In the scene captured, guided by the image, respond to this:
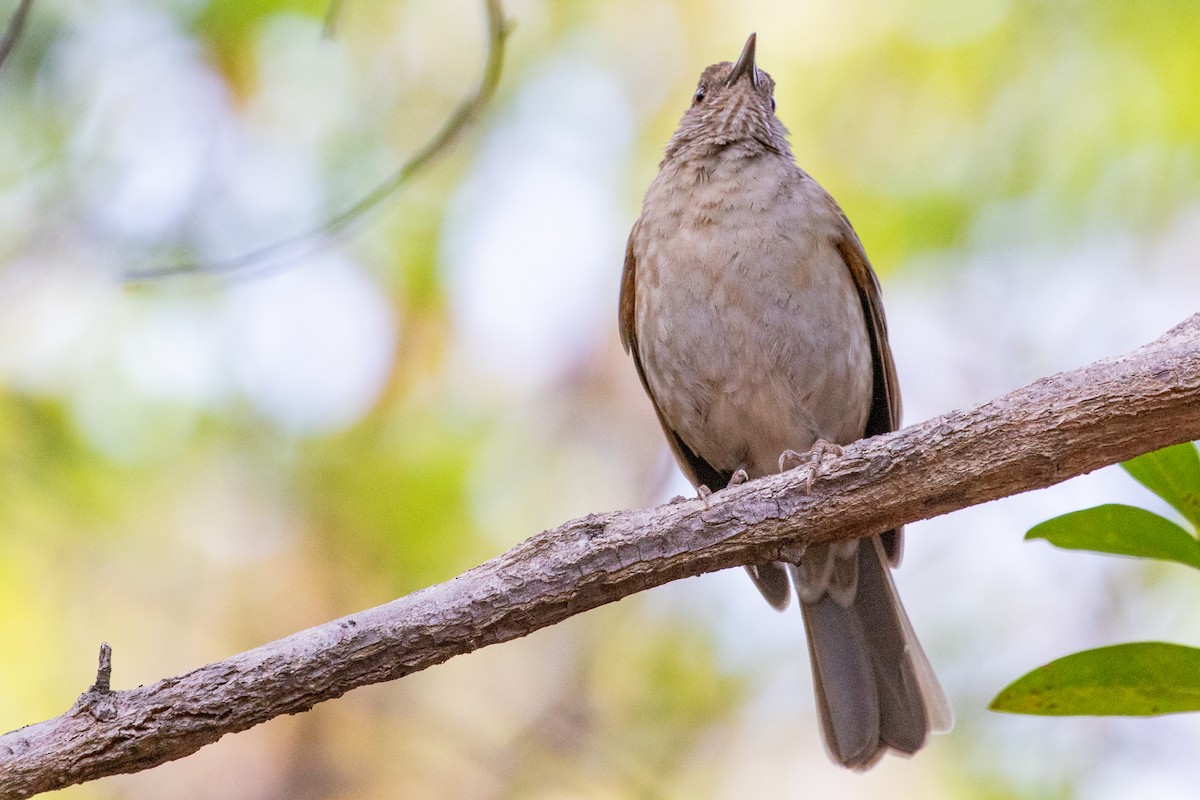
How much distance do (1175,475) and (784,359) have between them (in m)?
1.96

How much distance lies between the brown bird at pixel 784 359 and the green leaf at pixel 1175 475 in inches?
63.2

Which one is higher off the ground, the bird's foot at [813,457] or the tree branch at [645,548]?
the bird's foot at [813,457]

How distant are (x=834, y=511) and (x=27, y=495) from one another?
17.5 feet

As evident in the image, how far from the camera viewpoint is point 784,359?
512 cm

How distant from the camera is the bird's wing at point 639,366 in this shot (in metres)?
5.69

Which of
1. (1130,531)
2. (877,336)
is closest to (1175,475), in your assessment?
(1130,531)

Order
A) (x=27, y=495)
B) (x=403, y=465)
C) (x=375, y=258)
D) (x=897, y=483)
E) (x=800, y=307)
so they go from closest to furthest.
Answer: (x=897, y=483)
(x=800, y=307)
(x=27, y=495)
(x=403, y=465)
(x=375, y=258)

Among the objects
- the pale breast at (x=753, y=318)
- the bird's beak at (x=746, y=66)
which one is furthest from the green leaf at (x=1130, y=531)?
the bird's beak at (x=746, y=66)

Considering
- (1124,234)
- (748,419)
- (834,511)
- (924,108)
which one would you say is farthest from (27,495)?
(1124,234)

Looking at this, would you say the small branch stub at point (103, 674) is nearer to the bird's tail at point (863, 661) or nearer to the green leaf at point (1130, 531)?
the green leaf at point (1130, 531)

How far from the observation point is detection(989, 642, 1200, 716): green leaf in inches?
127

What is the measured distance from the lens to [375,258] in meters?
8.20

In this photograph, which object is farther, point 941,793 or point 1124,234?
point 1124,234

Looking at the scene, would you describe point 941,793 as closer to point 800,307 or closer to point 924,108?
point 800,307
